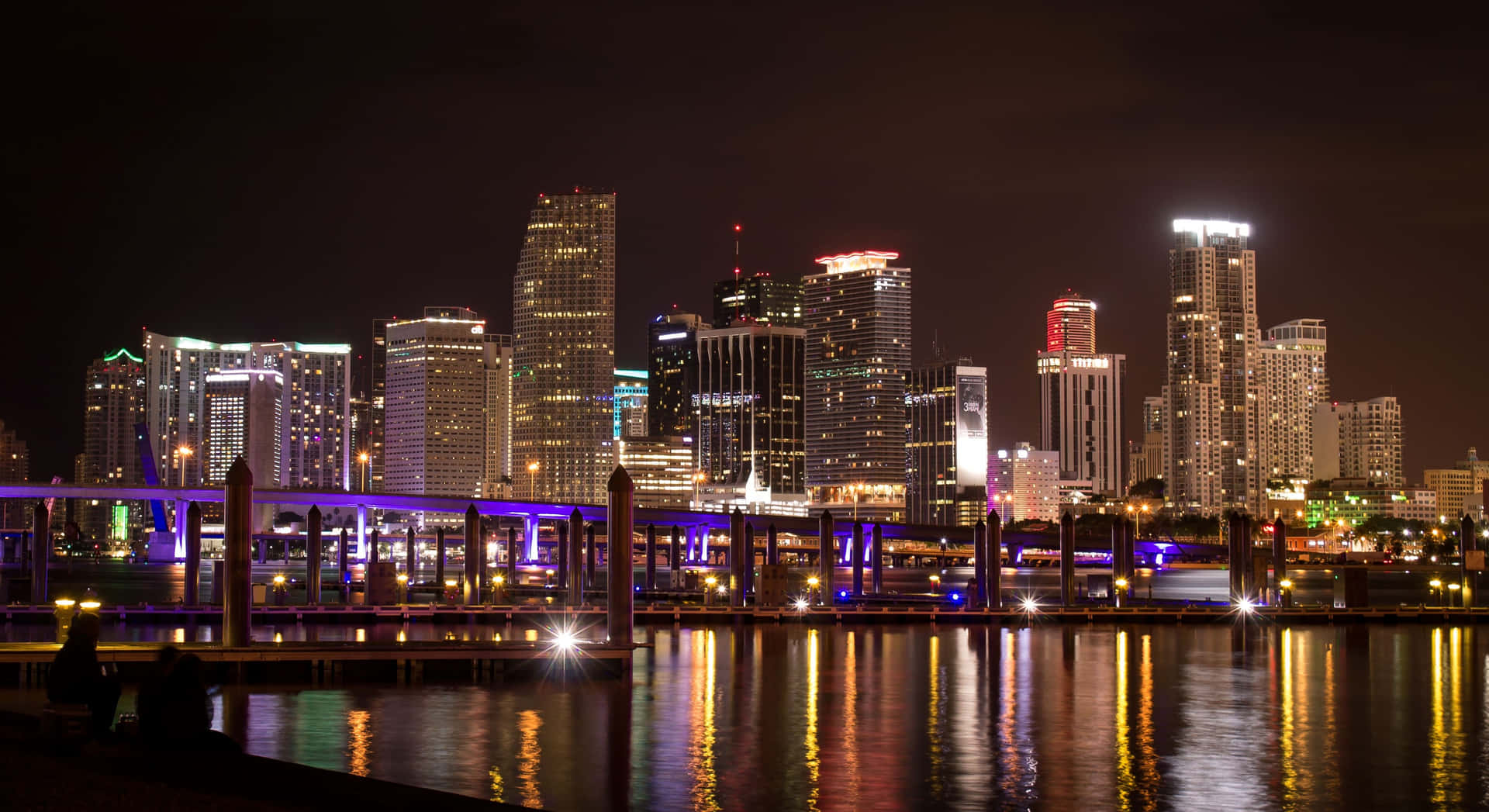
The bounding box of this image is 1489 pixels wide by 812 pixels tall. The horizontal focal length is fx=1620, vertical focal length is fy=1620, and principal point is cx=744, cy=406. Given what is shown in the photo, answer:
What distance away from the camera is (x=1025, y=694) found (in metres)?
46.1

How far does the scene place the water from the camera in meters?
29.3

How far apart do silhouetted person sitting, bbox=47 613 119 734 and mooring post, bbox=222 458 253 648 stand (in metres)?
20.4

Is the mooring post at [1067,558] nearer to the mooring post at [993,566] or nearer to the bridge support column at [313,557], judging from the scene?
the mooring post at [993,566]

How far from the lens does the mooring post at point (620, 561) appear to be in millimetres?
50062

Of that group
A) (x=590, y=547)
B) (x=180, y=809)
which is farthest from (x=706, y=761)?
(x=590, y=547)

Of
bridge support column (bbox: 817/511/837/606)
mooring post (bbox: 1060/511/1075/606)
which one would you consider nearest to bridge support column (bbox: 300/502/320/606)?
bridge support column (bbox: 817/511/837/606)

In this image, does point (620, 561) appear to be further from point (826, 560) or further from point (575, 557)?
point (575, 557)

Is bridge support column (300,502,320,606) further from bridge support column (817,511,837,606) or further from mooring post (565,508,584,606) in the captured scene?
bridge support column (817,511,837,606)

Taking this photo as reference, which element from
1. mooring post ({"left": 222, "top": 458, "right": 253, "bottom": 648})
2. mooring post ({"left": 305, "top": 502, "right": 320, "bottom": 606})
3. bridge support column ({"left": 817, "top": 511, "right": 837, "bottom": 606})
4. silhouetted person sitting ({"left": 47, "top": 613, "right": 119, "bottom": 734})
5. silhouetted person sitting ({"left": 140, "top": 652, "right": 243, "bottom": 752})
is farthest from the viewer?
mooring post ({"left": 305, "top": 502, "right": 320, "bottom": 606})

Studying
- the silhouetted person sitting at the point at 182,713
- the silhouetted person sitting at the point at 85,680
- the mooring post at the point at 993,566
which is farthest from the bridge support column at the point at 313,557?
the silhouetted person sitting at the point at 182,713

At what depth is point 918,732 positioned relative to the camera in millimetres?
37438

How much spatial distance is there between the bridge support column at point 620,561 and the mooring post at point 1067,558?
4589cm

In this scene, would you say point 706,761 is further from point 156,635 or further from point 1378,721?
point 156,635

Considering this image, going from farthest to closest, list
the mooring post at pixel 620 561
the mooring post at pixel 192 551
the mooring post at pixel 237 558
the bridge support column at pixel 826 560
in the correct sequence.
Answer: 1. the bridge support column at pixel 826 560
2. the mooring post at pixel 192 551
3. the mooring post at pixel 620 561
4. the mooring post at pixel 237 558
